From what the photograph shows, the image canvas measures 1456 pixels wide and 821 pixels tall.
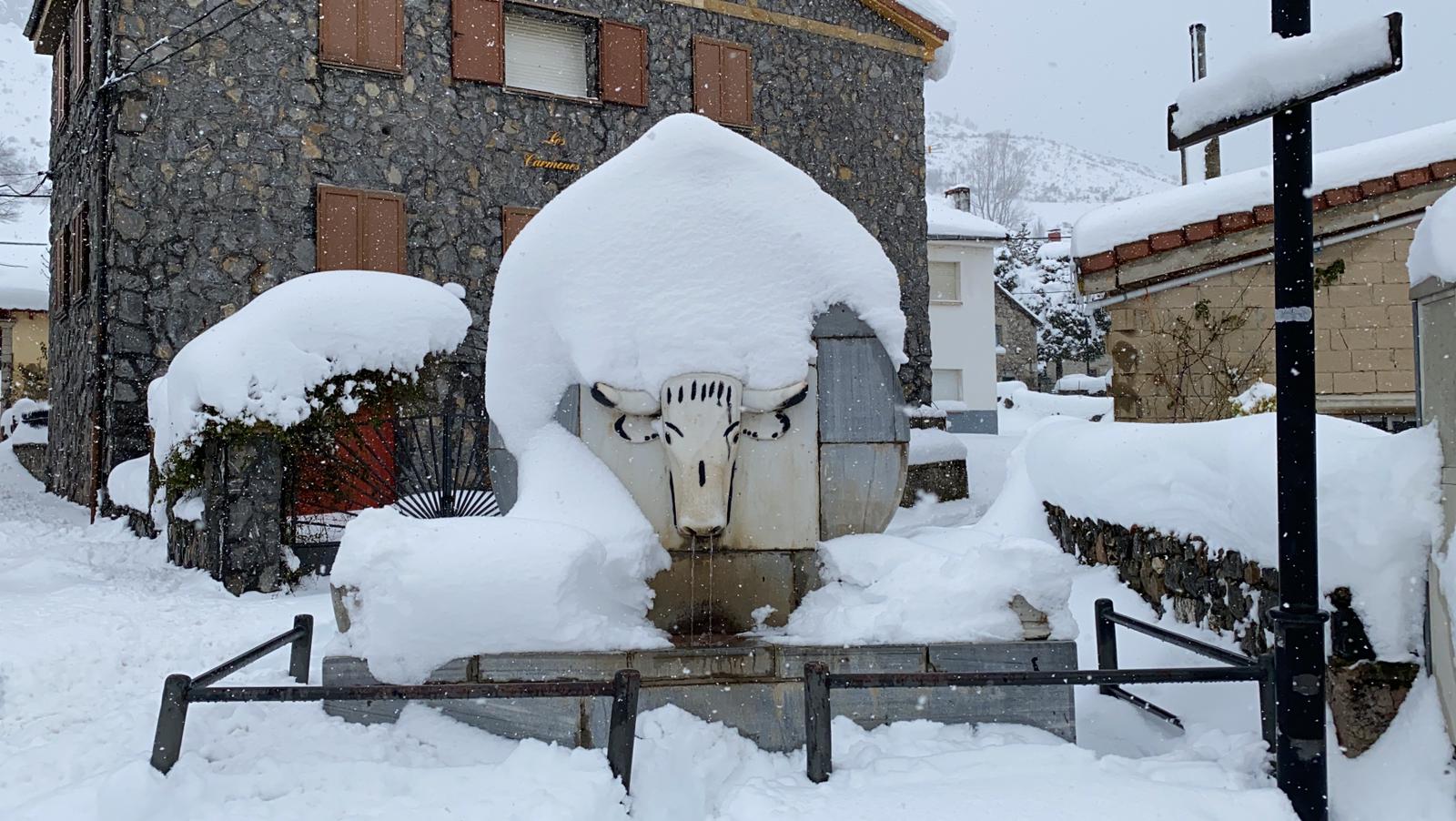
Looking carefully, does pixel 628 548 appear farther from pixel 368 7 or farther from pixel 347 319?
pixel 368 7

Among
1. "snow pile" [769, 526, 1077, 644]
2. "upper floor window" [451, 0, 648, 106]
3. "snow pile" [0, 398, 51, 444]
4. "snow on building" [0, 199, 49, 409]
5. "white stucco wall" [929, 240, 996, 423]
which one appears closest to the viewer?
"snow pile" [769, 526, 1077, 644]

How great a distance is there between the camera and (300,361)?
7645mm

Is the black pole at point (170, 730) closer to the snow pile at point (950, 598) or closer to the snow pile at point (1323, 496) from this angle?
the snow pile at point (950, 598)

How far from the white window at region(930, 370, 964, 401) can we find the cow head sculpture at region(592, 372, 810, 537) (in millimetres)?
21455

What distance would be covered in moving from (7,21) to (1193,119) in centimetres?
14928

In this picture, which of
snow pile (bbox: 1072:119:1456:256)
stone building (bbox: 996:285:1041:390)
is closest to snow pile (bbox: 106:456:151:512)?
snow pile (bbox: 1072:119:1456:256)

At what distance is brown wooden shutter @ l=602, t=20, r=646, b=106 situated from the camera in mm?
12469

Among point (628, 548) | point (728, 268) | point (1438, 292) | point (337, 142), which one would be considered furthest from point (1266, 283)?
point (337, 142)

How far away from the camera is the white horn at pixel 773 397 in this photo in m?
4.56

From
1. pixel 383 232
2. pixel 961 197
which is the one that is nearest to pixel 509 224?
pixel 383 232

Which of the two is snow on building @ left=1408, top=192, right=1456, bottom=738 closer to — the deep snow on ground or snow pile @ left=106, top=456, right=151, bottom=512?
the deep snow on ground

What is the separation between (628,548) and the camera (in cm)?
433

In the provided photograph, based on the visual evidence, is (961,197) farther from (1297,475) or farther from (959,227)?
(1297,475)

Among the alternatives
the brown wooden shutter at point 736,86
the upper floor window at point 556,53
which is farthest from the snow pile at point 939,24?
the upper floor window at point 556,53
